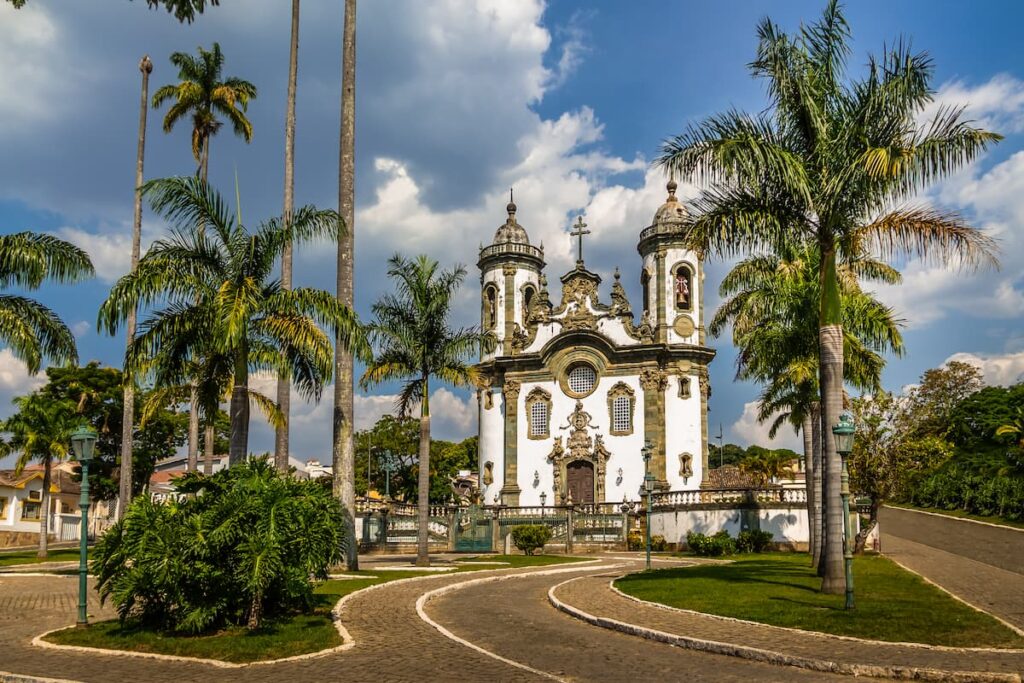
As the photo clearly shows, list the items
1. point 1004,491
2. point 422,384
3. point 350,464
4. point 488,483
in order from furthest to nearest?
1. point 488,483
2. point 1004,491
3. point 422,384
4. point 350,464

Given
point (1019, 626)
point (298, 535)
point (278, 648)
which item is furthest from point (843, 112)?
point (278, 648)

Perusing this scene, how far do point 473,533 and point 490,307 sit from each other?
19.6 meters

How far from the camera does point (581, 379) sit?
5338 centimetres

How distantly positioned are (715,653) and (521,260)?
152 feet

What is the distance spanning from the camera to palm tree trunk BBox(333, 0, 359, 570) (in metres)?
23.4

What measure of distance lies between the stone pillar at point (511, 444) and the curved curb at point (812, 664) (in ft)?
128

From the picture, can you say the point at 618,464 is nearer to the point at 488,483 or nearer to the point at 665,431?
the point at 665,431

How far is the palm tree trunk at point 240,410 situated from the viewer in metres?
19.9

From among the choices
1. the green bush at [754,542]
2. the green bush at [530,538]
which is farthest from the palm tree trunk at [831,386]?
the green bush at [530,538]

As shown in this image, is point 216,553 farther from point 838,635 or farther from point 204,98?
point 204,98

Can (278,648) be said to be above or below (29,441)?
below

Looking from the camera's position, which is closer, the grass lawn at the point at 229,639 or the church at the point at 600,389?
the grass lawn at the point at 229,639

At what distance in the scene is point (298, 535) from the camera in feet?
43.3

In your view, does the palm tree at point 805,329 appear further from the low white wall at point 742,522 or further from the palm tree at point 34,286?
the palm tree at point 34,286
